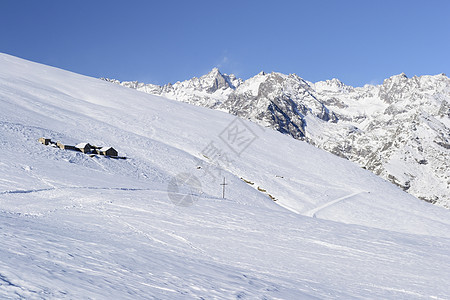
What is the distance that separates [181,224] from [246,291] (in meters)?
9.37

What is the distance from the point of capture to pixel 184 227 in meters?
16.4

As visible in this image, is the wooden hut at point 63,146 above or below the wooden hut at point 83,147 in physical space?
below

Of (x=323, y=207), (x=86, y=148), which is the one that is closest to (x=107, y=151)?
(x=86, y=148)

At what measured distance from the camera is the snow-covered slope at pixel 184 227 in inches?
299

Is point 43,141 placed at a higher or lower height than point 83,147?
lower

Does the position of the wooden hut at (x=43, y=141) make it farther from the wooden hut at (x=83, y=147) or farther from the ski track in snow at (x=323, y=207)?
the ski track in snow at (x=323, y=207)

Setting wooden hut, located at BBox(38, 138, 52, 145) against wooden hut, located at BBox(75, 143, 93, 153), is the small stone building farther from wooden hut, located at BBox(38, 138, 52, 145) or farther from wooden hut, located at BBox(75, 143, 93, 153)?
wooden hut, located at BBox(38, 138, 52, 145)

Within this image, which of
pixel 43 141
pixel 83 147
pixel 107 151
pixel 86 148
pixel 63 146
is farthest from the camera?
pixel 107 151

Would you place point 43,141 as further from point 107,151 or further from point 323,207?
point 323,207

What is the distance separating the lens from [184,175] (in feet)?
158

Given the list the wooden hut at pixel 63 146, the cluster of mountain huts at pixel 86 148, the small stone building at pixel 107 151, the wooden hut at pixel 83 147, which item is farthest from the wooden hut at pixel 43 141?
the small stone building at pixel 107 151

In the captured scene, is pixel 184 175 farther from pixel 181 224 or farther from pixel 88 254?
pixel 88 254

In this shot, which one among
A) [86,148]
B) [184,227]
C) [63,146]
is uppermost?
[86,148]

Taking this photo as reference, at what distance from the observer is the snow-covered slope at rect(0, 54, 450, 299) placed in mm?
7602
